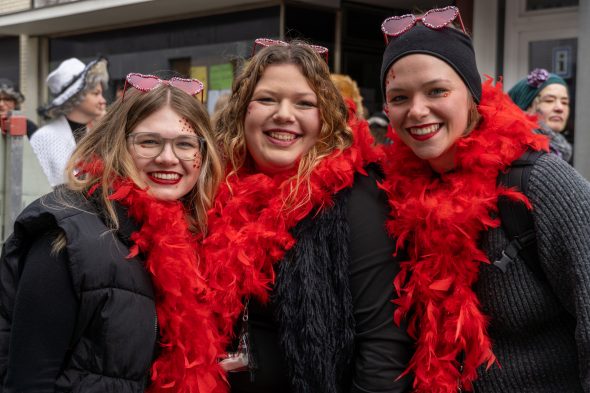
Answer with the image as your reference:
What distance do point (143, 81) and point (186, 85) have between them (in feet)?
0.51

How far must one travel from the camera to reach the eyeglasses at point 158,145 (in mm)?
2285

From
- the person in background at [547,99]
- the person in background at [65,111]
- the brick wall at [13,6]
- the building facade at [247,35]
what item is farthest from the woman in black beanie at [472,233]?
the brick wall at [13,6]

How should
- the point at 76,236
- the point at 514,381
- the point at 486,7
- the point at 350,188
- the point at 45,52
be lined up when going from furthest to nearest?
the point at 45,52 → the point at 486,7 → the point at 350,188 → the point at 514,381 → the point at 76,236

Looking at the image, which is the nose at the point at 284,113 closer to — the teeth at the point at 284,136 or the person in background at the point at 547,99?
the teeth at the point at 284,136

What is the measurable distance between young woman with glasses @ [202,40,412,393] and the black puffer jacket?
1.22 feet

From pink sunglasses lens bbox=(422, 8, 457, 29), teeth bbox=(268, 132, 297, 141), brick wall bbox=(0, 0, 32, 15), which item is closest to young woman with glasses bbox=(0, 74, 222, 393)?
teeth bbox=(268, 132, 297, 141)

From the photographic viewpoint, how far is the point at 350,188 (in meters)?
2.33

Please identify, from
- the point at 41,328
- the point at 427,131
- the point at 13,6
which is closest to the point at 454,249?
the point at 427,131

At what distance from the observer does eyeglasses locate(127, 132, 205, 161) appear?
2285 millimetres

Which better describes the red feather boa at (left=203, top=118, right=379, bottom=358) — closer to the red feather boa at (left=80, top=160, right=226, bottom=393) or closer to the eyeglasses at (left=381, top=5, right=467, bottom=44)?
the red feather boa at (left=80, top=160, right=226, bottom=393)

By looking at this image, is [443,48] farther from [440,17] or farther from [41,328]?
[41,328]

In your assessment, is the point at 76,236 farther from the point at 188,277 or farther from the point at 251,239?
the point at 251,239

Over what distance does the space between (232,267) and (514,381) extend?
0.96 m

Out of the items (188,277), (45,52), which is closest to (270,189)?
(188,277)
